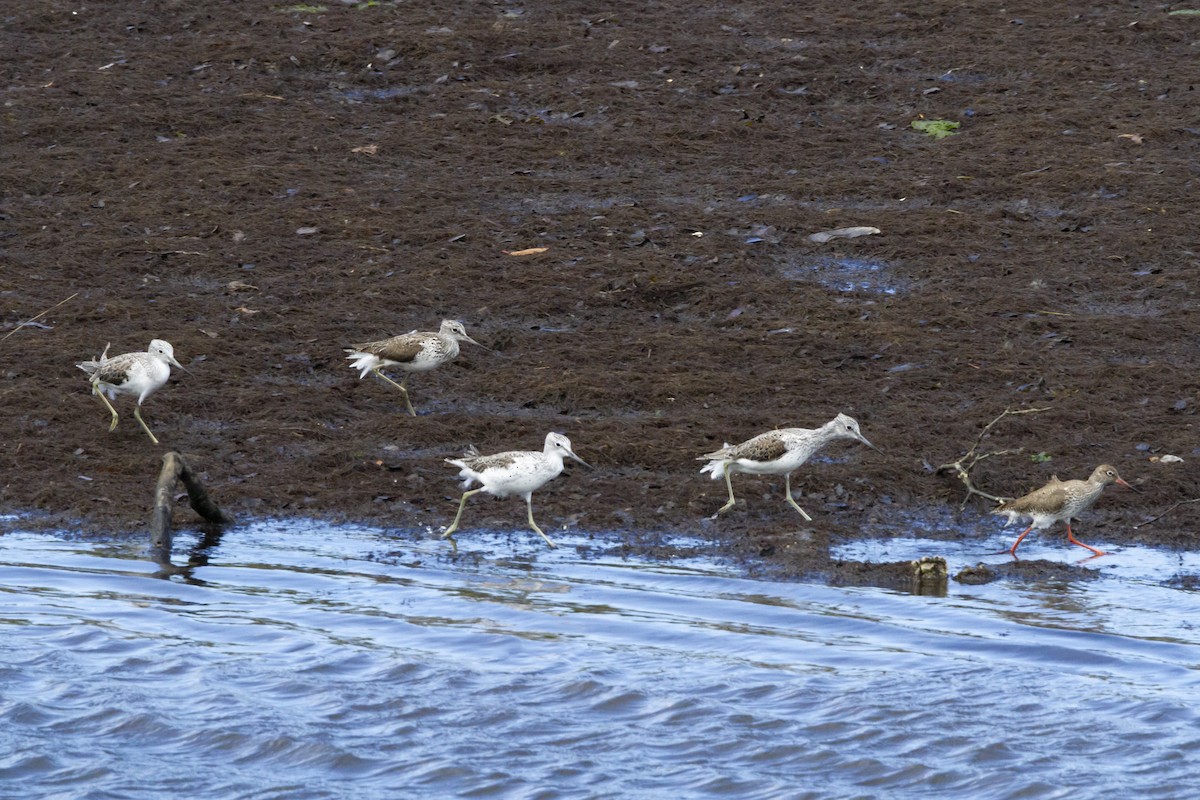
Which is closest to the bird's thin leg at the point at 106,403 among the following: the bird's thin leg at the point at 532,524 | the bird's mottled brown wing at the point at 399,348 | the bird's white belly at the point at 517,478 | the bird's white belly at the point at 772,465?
the bird's mottled brown wing at the point at 399,348

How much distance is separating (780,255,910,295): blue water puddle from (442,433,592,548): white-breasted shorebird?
16.3ft

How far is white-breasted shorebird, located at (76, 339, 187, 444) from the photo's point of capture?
11.5m

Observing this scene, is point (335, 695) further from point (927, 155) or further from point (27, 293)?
point (927, 155)

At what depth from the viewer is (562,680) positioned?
26.6 ft

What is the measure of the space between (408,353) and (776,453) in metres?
3.36

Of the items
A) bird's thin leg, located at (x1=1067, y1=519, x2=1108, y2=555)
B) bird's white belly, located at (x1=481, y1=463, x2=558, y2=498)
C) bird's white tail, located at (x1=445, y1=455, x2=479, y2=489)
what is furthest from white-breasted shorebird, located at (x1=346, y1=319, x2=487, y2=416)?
bird's thin leg, located at (x1=1067, y1=519, x2=1108, y2=555)

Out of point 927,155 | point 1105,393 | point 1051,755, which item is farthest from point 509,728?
point 927,155

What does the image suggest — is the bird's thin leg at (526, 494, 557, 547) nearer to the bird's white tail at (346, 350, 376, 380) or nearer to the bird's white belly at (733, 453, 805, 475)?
the bird's white belly at (733, 453, 805, 475)

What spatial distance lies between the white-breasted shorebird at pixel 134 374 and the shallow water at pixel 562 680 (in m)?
1.83

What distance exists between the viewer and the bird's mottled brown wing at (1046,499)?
9.88 meters

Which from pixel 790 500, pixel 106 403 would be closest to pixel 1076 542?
pixel 790 500

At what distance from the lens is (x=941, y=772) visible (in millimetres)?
7035

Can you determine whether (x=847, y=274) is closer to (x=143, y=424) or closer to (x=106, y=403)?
(x=143, y=424)

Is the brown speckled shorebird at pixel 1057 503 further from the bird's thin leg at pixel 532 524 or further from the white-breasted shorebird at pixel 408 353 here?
the white-breasted shorebird at pixel 408 353
